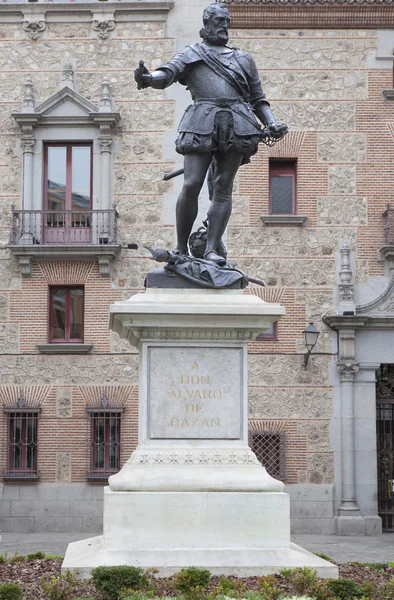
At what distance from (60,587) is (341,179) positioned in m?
16.7

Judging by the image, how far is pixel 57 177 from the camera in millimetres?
23609

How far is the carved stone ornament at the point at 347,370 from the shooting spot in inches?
899

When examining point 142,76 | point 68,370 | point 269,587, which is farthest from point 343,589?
point 68,370

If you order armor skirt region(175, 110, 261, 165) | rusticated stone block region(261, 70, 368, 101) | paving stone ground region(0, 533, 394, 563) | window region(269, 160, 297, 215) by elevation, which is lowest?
paving stone ground region(0, 533, 394, 563)

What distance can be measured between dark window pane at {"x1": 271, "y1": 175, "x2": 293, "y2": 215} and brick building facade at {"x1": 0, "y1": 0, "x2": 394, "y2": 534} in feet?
0.24

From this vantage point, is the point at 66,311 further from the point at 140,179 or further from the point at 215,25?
the point at 215,25

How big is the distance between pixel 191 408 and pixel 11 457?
14.1 m

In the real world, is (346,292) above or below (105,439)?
above

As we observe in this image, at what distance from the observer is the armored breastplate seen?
10.2 m

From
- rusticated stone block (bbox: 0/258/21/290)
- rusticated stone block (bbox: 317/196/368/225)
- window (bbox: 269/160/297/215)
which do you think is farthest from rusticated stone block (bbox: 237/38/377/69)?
rusticated stone block (bbox: 0/258/21/290)

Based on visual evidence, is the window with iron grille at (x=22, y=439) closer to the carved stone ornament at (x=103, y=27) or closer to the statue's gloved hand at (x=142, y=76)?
the carved stone ornament at (x=103, y=27)

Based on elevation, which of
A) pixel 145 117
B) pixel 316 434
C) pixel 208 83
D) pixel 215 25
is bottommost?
pixel 316 434

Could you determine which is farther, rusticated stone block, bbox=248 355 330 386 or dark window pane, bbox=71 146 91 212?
dark window pane, bbox=71 146 91 212

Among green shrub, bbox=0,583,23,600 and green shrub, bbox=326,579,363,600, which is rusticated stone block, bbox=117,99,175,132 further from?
green shrub, bbox=0,583,23,600
